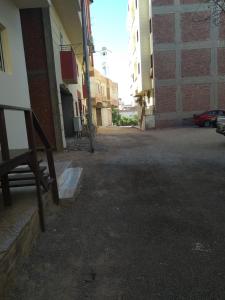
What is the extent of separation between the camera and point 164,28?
74.9 feet

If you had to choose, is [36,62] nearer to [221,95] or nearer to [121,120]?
[221,95]

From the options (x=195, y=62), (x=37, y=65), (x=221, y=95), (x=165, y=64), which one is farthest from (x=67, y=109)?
(x=221, y=95)

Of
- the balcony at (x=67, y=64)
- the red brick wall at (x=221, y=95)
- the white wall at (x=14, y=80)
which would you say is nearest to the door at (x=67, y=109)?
the balcony at (x=67, y=64)

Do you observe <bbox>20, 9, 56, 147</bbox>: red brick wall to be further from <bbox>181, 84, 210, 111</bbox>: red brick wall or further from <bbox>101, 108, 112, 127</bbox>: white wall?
<bbox>101, 108, 112, 127</bbox>: white wall

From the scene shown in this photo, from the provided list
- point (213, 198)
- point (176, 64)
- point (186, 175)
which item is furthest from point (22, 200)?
point (176, 64)

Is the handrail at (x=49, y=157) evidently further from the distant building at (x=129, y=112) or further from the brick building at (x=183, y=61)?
the distant building at (x=129, y=112)

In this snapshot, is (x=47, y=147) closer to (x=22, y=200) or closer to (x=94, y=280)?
(x=22, y=200)

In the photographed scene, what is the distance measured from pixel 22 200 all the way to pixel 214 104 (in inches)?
893

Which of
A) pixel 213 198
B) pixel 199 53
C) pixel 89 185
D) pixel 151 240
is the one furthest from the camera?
pixel 199 53

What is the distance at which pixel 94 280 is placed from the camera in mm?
2797

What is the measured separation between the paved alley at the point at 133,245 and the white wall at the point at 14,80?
2.23m

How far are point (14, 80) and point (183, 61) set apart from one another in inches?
757

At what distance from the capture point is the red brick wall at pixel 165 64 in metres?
23.1

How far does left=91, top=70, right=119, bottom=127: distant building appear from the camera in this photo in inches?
1391
